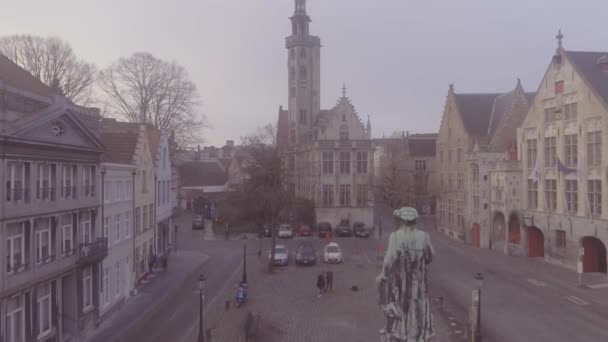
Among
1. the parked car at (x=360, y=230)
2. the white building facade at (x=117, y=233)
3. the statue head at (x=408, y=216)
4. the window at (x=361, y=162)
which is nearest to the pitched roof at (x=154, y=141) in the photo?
the white building facade at (x=117, y=233)

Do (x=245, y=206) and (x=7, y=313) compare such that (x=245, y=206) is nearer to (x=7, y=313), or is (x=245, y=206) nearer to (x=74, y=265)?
(x=74, y=265)

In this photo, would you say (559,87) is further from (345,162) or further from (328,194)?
Answer: (328,194)

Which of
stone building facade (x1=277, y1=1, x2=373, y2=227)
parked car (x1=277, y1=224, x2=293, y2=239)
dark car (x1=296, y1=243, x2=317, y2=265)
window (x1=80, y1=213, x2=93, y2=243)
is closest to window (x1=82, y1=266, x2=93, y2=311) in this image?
window (x1=80, y1=213, x2=93, y2=243)

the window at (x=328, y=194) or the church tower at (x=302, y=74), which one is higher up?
the church tower at (x=302, y=74)

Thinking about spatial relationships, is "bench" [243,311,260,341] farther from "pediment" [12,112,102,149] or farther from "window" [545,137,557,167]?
"window" [545,137,557,167]

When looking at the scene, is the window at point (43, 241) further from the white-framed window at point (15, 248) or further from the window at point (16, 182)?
the window at point (16, 182)

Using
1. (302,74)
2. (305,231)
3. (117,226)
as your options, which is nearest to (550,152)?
(305,231)

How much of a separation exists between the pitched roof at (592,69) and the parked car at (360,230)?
2389 cm

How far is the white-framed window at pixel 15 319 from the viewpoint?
16.4m

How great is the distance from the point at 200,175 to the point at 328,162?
108 ft

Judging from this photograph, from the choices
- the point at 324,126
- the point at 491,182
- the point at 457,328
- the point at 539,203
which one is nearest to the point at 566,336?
the point at 457,328

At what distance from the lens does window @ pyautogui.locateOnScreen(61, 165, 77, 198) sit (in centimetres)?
2036

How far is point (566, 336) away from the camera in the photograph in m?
19.8

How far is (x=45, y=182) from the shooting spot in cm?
1900
